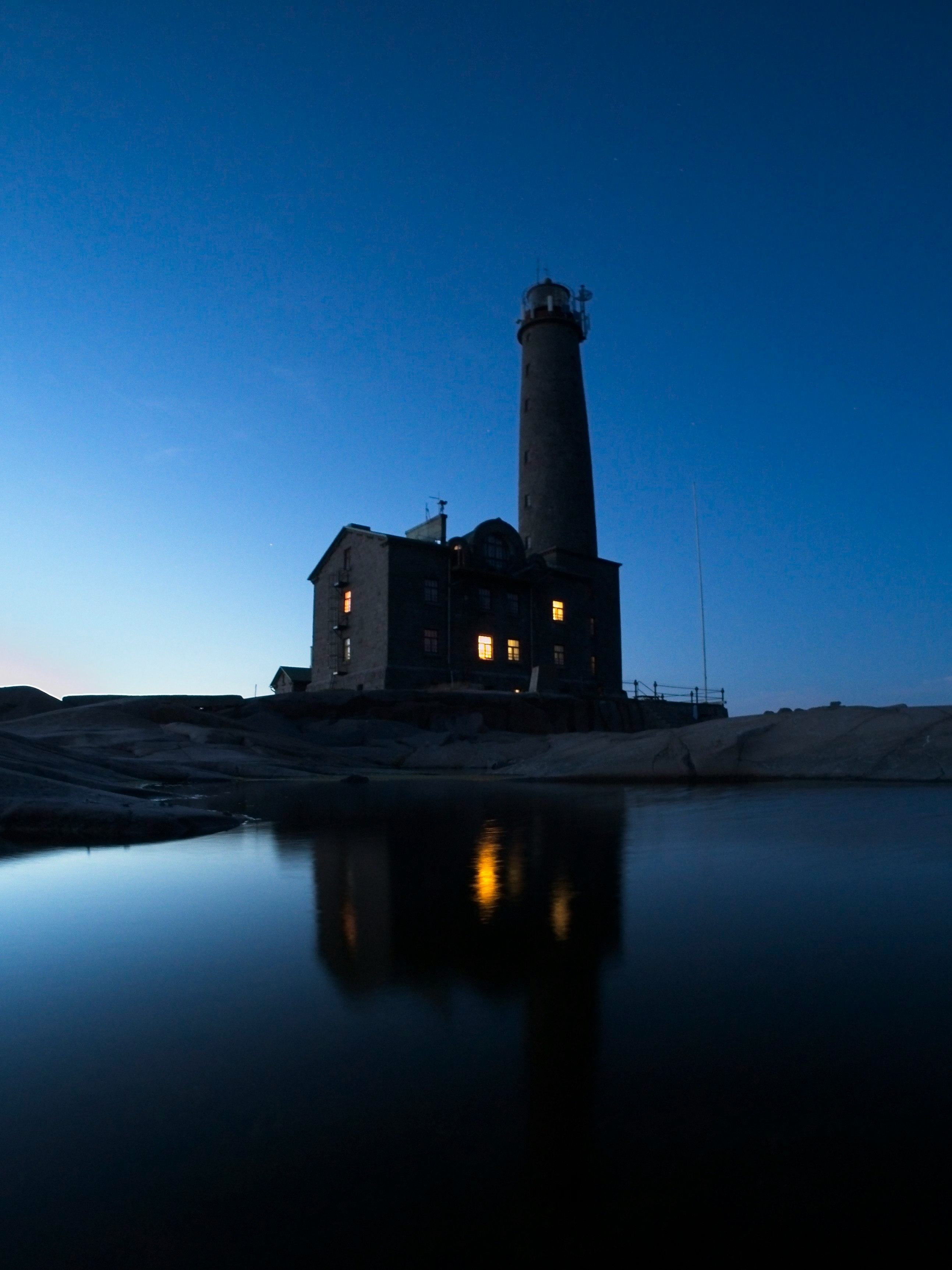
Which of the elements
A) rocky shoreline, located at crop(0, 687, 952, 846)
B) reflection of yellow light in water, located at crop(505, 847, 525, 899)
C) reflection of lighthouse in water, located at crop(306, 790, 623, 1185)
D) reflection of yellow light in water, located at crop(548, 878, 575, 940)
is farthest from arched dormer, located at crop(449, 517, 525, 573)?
reflection of yellow light in water, located at crop(548, 878, 575, 940)

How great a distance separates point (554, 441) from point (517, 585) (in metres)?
8.89

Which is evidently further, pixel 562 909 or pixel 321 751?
pixel 321 751

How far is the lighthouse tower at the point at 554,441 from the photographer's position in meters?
40.8

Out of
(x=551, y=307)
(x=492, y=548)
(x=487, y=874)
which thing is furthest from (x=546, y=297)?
(x=487, y=874)

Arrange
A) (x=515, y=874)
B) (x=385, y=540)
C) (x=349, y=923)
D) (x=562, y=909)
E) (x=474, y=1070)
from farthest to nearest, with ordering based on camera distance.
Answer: (x=385, y=540) < (x=515, y=874) < (x=562, y=909) < (x=349, y=923) < (x=474, y=1070)

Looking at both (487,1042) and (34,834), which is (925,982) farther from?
(34,834)

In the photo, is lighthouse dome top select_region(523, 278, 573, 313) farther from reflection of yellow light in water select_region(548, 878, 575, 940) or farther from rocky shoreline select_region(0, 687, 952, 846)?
reflection of yellow light in water select_region(548, 878, 575, 940)

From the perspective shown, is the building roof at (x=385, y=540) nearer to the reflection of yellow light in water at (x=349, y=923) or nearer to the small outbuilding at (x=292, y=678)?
the small outbuilding at (x=292, y=678)

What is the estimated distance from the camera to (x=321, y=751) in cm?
1866

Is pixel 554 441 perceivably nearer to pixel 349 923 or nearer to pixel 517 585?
pixel 517 585

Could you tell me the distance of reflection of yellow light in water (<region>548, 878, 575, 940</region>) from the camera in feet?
9.68

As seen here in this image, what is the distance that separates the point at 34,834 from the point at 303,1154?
5.41 metres

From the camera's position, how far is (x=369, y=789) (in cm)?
1166

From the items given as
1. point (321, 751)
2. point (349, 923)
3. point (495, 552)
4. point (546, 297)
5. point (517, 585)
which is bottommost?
point (349, 923)
